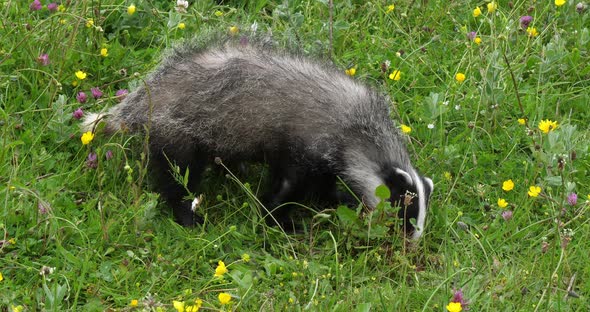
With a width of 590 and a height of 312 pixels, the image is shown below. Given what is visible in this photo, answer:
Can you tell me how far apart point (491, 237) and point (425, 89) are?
4.79 ft

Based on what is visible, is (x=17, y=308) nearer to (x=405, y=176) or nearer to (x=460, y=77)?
(x=405, y=176)

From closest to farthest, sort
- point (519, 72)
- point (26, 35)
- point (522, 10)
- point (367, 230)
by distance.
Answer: point (367, 230), point (26, 35), point (519, 72), point (522, 10)

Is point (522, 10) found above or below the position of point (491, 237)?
above

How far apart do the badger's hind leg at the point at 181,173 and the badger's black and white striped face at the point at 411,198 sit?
1.05 m

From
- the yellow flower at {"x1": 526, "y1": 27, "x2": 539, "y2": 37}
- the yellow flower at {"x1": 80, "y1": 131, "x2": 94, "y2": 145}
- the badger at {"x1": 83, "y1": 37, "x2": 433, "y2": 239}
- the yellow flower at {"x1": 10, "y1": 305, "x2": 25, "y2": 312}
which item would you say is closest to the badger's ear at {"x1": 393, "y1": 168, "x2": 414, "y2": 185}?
the badger at {"x1": 83, "y1": 37, "x2": 433, "y2": 239}

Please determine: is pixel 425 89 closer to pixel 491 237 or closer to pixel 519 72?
pixel 519 72

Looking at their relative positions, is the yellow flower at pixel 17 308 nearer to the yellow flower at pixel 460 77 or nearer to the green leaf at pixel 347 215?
the green leaf at pixel 347 215

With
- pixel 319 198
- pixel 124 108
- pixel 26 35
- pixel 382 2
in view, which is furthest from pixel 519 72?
pixel 26 35

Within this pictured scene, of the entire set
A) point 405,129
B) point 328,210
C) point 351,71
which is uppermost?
point 351,71

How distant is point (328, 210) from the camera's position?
504 centimetres

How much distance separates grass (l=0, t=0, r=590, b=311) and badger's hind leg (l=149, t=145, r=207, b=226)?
0.08m

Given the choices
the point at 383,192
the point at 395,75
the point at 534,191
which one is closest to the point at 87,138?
the point at 383,192

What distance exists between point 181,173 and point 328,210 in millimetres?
826

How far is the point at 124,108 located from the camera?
5.41 meters
